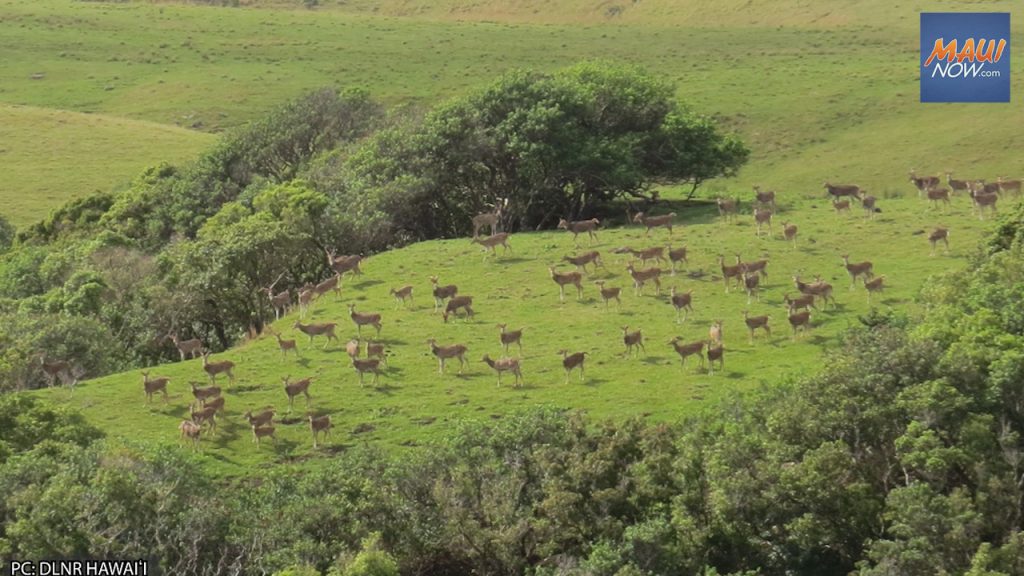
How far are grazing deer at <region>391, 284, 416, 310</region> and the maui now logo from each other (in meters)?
46.0

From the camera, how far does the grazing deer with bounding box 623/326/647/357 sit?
124 feet

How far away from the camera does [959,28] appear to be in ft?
302

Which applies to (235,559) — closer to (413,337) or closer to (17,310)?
(413,337)

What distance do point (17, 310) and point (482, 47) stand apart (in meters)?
68.3

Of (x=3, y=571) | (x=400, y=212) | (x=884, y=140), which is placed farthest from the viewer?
(x=884, y=140)

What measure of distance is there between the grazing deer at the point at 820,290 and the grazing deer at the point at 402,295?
1184 cm

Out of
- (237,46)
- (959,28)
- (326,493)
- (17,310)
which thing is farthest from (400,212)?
(237,46)

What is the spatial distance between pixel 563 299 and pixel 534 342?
410cm

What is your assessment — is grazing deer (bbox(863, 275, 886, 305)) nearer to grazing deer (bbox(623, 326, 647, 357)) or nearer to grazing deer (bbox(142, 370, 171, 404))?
grazing deer (bbox(623, 326, 647, 357))

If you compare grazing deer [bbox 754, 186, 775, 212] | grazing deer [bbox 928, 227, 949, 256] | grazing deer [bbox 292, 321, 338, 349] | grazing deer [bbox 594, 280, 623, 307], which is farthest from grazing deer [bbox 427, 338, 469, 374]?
grazing deer [bbox 754, 186, 775, 212]

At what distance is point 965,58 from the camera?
84.2 metres

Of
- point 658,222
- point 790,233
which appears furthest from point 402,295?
point 790,233

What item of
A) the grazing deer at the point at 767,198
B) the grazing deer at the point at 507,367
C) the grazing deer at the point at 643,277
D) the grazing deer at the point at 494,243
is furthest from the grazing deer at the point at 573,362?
the grazing deer at the point at 767,198

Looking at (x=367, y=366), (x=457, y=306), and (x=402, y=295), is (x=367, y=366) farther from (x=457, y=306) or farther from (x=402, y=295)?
(x=402, y=295)
